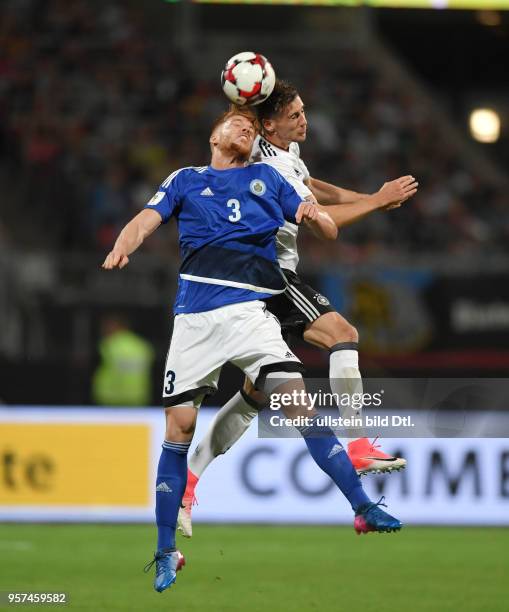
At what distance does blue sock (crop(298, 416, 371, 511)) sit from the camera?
6.85 metres

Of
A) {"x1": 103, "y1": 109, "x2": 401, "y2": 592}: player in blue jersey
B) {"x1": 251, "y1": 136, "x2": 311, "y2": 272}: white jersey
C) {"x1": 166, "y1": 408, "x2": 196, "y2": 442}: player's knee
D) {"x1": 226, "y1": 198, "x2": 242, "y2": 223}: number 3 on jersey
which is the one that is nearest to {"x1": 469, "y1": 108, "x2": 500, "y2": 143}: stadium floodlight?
{"x1": 251, "y1": 136, "x2": 311, "y2": 272}: white jersey

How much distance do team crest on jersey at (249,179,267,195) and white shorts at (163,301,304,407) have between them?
1.95 feet

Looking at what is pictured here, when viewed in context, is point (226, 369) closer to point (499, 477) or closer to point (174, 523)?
point (499, 477)

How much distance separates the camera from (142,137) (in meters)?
19.2

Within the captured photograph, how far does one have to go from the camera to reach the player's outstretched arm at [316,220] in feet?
22.2

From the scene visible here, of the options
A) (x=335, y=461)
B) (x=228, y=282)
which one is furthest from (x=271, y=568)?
(x=228, y=282)

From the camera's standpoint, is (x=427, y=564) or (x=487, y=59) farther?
(x=487, y=59)

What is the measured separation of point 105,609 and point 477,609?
225cm

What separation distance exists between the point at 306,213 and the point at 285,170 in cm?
57

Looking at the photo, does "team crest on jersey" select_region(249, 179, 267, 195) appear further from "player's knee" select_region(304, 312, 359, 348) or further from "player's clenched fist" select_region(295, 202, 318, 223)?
"player's knee" select_region(304, 312, 359, 348)

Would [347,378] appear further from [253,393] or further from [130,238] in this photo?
[130,238]

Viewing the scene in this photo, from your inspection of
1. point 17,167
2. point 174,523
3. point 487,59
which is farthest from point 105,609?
point 487,59

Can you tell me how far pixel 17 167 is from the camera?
17812 millimetres

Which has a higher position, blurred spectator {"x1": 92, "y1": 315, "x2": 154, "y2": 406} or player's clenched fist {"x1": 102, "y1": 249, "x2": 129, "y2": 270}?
blurred spectator {"x1": 92, "y1": 315, "x2": 154, "y2": 406}
